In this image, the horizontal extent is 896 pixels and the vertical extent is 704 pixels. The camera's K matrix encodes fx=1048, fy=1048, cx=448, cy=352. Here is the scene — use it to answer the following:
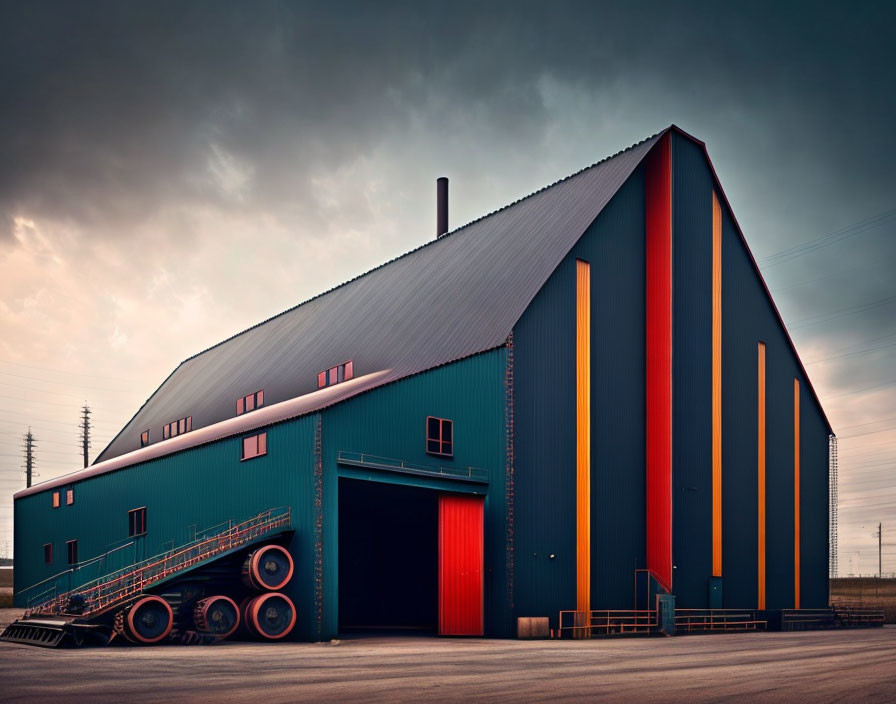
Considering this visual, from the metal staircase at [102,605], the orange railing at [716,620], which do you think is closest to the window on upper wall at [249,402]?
the metal staircase at [102,605]

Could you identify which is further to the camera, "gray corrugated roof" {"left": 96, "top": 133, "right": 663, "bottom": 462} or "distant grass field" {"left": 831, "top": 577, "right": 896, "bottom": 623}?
"distant grass field" {"left": 831, "top": 577, "right": 896, "bottom": 623}

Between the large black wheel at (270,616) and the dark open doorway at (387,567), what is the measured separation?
10178mm

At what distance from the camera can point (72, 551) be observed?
59.5 metres

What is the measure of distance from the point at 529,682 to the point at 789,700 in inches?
195

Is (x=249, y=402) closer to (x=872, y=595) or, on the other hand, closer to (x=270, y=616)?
(x=270, y=616)

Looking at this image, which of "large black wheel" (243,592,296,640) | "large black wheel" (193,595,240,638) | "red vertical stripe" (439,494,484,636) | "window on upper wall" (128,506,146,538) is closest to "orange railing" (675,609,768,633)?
"red vertical stripe" (439,494,484,636)

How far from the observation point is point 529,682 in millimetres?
20109

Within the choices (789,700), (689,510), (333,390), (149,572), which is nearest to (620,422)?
(689,510)

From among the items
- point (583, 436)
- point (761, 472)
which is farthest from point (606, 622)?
point (761, 472)

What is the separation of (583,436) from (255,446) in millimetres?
13571

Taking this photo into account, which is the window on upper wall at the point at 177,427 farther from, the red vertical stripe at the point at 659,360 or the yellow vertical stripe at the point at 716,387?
the yellow vertical stripe at the point at 716,387

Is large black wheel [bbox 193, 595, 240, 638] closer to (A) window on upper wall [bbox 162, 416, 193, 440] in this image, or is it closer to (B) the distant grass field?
(A) window on upper wall [bbox 162, 416, 193, 440]

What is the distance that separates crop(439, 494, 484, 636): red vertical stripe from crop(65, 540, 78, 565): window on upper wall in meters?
28.4

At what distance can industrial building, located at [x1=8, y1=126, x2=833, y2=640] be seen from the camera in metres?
40.1
